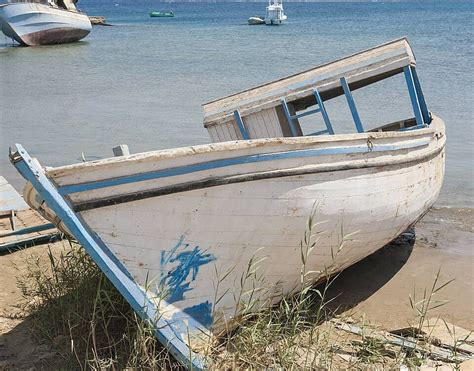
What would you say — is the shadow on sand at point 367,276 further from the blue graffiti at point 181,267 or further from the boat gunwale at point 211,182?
the blue graffiti at point 181,267

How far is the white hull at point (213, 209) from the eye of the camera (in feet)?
13.1

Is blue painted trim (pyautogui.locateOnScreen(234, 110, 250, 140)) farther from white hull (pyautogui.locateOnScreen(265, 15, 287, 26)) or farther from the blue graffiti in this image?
white hull (pyautogui.locateOnScreen(265, 15, 287, 26))

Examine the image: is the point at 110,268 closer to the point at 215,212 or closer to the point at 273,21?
the point at 215,212

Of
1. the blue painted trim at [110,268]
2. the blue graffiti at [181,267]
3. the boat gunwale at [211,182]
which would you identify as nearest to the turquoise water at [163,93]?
the boat gunwale at [211,182]

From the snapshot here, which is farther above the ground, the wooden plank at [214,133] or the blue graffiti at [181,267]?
the wooden plank at [214,133]

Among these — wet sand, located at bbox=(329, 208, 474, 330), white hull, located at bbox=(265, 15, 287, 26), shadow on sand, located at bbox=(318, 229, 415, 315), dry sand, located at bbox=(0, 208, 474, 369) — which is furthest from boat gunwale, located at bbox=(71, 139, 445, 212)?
white hull, located at bbox=(265, 15, 287, 26)

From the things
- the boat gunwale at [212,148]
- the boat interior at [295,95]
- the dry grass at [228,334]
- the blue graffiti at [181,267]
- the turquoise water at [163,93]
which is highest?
the boat gunwale at [212,148]

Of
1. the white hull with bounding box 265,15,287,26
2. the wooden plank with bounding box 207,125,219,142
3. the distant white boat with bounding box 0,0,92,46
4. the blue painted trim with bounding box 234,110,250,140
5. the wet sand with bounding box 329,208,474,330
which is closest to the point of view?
the wet sand with bounding box 329,208,474,330

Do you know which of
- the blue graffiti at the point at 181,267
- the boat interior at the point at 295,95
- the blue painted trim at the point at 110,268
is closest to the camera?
the blue painted trim at the point at 110,268

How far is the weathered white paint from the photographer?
4.04 meters

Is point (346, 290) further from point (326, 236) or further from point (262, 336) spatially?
point (262, 336)

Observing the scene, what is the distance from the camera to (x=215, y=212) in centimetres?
430

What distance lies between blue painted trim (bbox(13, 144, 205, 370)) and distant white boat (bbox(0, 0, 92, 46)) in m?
33.6

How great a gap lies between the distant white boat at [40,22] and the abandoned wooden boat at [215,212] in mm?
33209
